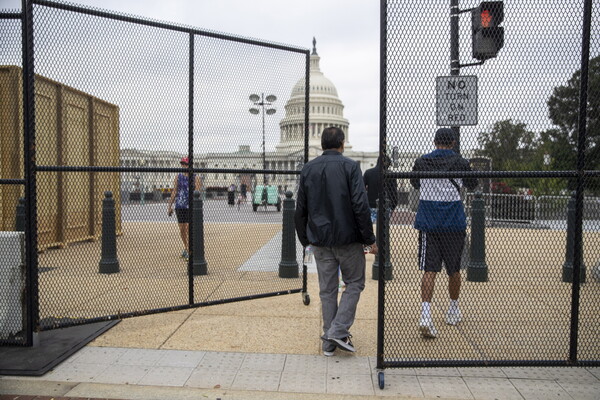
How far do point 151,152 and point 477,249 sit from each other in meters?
4.91

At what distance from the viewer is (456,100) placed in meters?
3.71

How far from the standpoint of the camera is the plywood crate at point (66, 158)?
7.61 metres

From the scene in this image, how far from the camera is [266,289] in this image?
6.63 m

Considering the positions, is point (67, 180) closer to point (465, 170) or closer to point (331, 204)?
point (331, 204)

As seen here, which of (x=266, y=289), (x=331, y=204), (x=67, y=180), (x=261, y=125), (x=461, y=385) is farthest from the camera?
(x=67, y=180)

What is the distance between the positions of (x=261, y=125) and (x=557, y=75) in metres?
3.14

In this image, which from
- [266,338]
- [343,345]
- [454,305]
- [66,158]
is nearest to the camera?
[343,345]

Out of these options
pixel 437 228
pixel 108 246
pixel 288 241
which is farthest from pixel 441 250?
pixel 108 246

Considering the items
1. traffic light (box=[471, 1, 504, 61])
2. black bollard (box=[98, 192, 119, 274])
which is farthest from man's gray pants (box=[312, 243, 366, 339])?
black bollard (box=[98, 192, 119, 274])

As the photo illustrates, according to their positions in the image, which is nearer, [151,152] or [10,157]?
[151,152]

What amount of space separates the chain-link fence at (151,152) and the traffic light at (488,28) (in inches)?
91.6

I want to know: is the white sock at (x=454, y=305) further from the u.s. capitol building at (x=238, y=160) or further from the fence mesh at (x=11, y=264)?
the fence mesh at (x=11, y=264)

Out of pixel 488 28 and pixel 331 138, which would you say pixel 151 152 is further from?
pixel 488 28

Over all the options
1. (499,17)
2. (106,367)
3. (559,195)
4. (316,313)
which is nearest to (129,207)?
(106,367)
